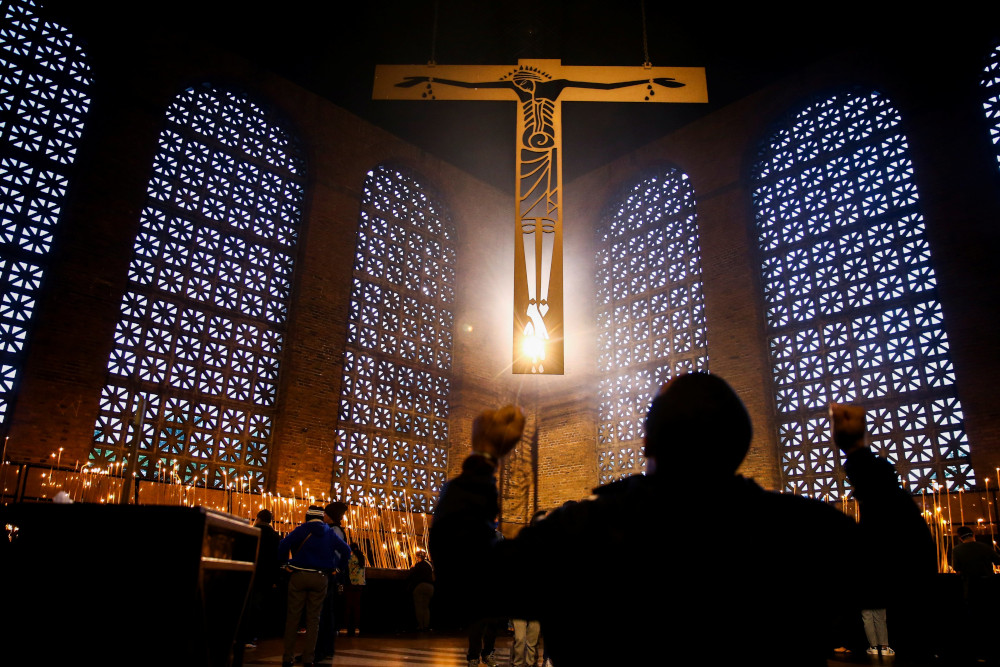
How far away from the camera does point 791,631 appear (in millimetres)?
1361

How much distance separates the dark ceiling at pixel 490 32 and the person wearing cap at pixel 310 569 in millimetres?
9353

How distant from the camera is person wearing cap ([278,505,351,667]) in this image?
20.5 feet

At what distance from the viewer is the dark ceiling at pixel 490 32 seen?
40.3 feet

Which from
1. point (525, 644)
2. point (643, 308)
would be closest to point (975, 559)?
point (525, 644)

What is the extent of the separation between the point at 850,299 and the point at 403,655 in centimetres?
938

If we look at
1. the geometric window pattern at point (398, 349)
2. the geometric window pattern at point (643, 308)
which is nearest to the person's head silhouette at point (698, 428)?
the geometric window pattern at point (398, 349)

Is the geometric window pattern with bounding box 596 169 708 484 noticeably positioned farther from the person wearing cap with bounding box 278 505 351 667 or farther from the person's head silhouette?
the person's head silhouette

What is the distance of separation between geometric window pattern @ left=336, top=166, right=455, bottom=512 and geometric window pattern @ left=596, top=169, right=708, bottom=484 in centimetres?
339

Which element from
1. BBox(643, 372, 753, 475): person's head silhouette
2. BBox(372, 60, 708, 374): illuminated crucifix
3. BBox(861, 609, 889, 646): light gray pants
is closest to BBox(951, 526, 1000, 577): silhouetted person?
BBox(861, 609, 889, 646): light gray pants

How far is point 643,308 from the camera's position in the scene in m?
15.4

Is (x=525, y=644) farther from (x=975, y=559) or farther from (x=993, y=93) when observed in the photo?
(x=993, y=93)

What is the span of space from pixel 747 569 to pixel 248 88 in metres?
14.3

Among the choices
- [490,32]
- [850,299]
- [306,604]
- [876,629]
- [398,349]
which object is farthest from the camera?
[398,349]

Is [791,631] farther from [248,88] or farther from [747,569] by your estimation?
[248,88]
